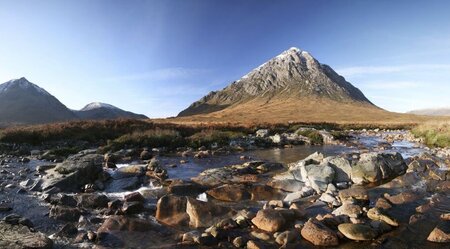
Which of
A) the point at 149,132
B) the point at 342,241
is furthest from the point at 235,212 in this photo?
the point at 149,132

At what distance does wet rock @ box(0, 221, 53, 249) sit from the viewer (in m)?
9.41

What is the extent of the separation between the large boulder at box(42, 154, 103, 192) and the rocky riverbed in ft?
0.22

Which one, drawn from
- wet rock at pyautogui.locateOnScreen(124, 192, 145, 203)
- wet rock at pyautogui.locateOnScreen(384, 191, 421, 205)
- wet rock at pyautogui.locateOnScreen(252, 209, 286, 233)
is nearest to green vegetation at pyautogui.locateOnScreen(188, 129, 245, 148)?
wet rock at pyautogui.locateOnScreen(124, 192, 145, 203)

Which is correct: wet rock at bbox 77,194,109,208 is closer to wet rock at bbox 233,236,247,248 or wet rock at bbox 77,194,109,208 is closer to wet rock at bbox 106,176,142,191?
wet rock at bbox 106,176,142,191

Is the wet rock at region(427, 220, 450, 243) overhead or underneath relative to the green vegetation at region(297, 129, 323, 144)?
underneath

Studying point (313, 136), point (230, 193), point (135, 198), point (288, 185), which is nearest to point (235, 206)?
point (230, 193)

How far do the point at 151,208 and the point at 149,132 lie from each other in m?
23.0

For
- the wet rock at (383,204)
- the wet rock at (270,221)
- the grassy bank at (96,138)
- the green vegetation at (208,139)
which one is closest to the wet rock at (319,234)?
the wet rock at (270,221)

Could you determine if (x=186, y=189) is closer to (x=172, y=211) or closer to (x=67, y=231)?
(x=172, y=211)

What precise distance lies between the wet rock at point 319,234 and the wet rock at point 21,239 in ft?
26.6

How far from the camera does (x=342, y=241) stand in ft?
34.1

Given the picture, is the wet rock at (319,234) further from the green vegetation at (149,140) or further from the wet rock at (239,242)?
the green vegetation at (149,140)

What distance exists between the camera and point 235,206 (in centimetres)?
1433

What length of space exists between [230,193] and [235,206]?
140cm
